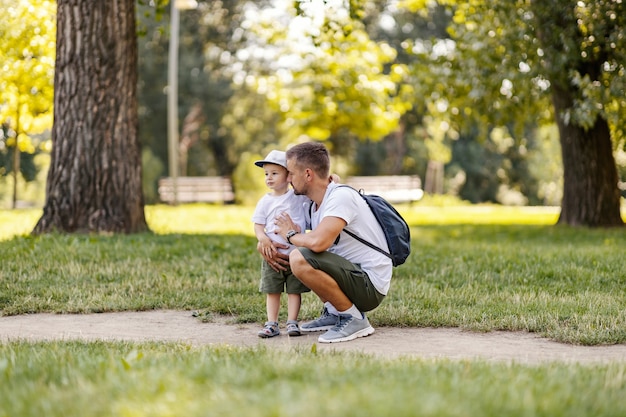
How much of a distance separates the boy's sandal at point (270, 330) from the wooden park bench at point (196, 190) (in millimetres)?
20190

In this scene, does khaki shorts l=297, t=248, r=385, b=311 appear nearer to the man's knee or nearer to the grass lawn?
the man's knee

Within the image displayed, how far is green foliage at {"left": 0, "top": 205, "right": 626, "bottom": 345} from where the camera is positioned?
6723 millimetres

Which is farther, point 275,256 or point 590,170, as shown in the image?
point 590,170

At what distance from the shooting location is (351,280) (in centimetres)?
596

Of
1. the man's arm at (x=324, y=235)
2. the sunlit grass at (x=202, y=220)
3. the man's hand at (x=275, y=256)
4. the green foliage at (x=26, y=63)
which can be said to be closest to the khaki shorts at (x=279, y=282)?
the man's hand at (x=275, y=256)

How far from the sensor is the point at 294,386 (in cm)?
353

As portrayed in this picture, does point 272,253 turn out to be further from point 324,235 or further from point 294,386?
point 294,386

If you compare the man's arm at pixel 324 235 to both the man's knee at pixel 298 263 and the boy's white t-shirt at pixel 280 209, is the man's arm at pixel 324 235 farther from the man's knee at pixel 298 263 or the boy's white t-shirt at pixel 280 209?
the boy's white t-shirt at pixel 280 209

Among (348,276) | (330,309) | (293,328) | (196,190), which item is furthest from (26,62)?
(348,276)

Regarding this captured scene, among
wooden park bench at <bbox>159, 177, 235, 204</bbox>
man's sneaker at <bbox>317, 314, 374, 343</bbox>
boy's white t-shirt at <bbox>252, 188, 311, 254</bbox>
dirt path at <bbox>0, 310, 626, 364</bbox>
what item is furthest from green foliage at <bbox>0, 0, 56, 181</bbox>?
man's sneaker at <bbox>317, 314, 374, 343</bbox>

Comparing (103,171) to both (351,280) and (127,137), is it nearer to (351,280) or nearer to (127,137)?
(127,137)

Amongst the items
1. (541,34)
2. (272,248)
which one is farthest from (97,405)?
(541,34)

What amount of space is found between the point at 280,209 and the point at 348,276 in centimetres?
77

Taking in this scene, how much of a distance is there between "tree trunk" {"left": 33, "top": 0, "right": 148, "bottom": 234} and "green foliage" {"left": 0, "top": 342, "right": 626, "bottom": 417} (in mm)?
6757
